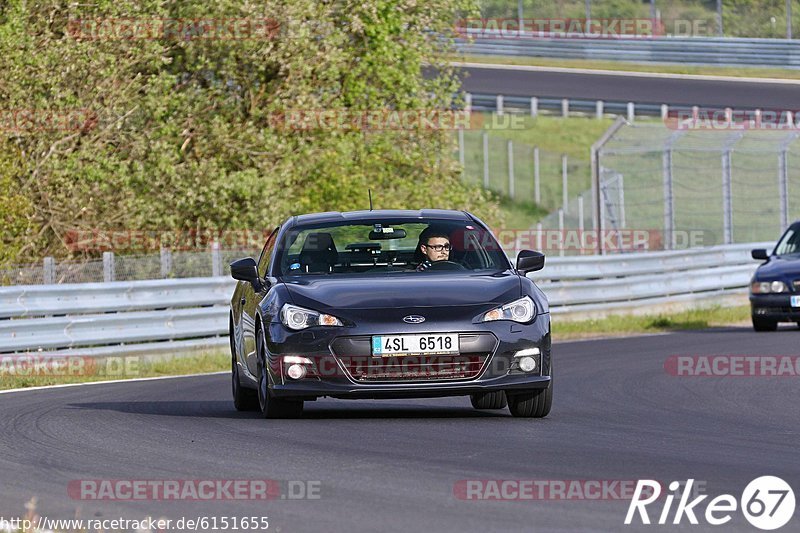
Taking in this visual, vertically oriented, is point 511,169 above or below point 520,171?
above

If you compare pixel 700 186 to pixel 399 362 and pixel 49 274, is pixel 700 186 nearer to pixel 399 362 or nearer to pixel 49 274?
pixel 49 274

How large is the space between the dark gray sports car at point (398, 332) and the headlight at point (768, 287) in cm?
1065

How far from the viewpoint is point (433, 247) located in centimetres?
1162

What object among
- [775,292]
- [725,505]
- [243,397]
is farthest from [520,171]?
[725,505]

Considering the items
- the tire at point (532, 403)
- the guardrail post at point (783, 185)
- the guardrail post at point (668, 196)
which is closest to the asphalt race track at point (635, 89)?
the guardrail post at point (783, 185)

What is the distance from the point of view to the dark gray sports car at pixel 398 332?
10.4 meters

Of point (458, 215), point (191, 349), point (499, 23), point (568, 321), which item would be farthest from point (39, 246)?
point (499, 23)

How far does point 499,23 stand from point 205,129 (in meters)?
30.4

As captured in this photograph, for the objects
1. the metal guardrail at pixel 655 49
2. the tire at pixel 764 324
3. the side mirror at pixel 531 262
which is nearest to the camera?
the side mirror at pixel 531 262

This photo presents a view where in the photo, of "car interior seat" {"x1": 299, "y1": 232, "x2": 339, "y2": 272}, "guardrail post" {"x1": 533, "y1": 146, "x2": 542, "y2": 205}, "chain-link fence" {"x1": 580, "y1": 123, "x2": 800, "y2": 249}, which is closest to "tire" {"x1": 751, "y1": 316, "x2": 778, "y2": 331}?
"chain-link fence" {"x1": 580, "y1": 123, "x2": 800, "y2": 249}

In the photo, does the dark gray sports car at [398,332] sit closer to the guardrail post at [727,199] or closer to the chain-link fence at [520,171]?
the guardrail post at [727,199]

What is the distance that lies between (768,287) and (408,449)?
526 inches

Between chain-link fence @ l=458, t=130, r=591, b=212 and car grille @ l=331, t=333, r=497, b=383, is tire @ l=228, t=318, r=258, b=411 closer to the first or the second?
car grille @ l=331, t=333, r=497, b=383

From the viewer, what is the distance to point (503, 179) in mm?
45719
